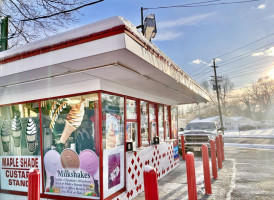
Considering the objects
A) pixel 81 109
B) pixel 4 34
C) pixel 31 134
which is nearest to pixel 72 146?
pixel 81 109

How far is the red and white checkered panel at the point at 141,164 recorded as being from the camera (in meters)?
5.60

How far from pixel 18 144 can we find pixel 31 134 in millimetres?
631

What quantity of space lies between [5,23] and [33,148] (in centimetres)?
489

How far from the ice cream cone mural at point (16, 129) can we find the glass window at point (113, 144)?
2789mm

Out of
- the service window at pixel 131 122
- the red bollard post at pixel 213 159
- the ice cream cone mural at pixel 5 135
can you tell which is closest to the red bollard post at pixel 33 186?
the service window at pixel 131 122

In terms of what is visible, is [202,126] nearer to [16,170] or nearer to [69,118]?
[69,118]

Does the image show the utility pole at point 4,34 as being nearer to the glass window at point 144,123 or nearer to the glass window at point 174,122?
the glass window at point 144,123

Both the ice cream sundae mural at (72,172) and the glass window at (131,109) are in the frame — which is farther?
the glass window at (131,109)

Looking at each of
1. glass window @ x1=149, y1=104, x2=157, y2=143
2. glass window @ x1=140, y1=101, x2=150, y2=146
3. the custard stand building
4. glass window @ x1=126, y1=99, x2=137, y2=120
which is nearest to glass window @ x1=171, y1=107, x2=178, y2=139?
glass window @ x1=149, y1=104, x2=157, y2=143

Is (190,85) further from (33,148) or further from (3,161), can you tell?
(3,161)

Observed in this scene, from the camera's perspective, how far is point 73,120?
511 cm

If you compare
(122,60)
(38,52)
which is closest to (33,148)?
(38,52)

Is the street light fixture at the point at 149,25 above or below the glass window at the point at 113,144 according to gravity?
above

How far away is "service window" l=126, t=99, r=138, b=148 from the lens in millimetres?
6226
